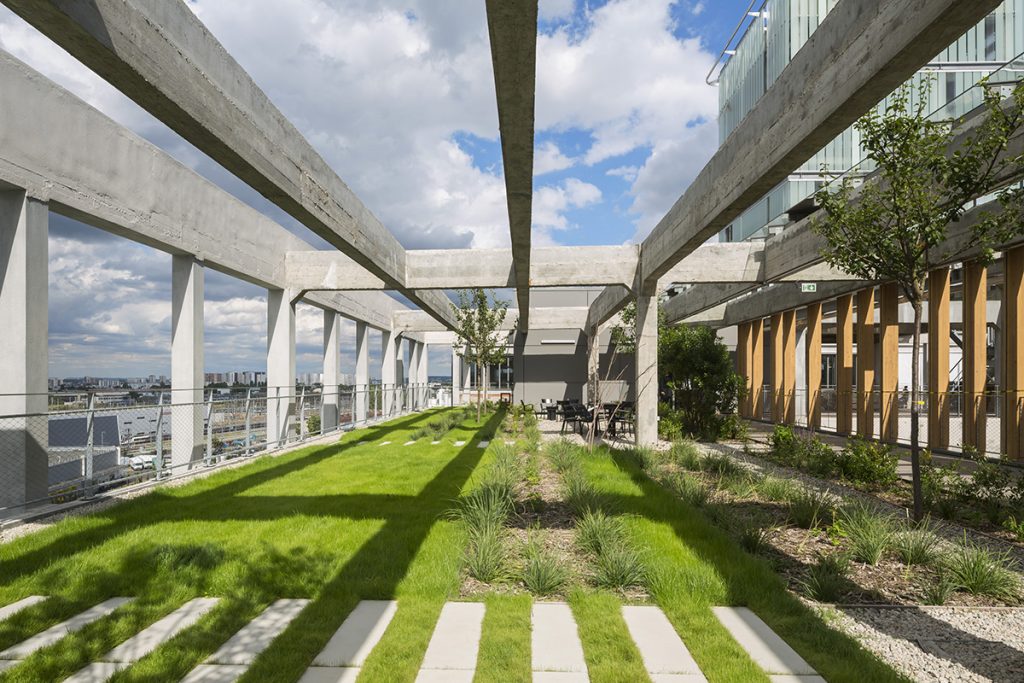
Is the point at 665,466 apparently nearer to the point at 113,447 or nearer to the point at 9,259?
the point at 113,447

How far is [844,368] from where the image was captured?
13961 mm

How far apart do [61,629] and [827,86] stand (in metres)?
6.10

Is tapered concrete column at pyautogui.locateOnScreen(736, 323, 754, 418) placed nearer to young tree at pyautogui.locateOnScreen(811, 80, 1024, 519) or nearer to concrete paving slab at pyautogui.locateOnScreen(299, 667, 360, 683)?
young tree at pyautogui.locateOnScreen(811, 80, 1024, 519)

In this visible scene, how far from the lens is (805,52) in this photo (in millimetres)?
4910

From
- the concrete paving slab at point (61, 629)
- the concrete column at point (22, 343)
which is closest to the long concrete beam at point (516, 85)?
the concrete paving slab at point (61, 629)

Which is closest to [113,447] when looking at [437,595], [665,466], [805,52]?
[437,595]

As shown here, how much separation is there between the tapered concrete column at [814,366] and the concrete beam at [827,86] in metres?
9.54

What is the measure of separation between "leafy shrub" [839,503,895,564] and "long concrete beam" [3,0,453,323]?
19.2 feet

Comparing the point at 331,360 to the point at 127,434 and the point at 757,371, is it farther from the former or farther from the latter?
the point at 757,371

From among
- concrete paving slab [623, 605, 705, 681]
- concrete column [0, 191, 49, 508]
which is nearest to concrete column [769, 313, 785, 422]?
concrete paving slab [623, 605, 705, 681]

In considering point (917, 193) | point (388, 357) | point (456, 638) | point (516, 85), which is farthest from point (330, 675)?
point (388, 357)

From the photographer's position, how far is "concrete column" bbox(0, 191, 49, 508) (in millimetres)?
6312

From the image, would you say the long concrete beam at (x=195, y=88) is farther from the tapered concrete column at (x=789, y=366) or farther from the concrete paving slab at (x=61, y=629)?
the tapered concrete column at (x=789, y=366)

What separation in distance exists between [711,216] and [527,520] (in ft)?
13.1
